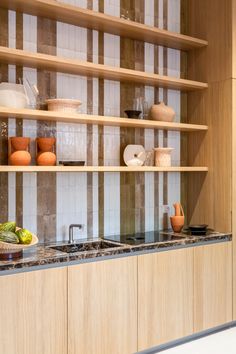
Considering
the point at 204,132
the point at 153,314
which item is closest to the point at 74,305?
the point at 153,314

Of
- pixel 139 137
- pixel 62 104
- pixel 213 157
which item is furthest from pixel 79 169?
pixel 213 157

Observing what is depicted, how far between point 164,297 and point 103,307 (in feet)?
1.99

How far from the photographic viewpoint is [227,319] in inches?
156

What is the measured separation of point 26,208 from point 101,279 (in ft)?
2.64

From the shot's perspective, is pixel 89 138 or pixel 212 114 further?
pixel 212 114

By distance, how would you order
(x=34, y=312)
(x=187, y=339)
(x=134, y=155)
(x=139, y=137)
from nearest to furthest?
(x=34, y=312) < (x=187, y=339) < (x=134, y=155) < (x=139, y=137)

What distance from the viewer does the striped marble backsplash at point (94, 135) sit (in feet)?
11.1

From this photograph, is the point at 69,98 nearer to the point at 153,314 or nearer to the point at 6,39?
the point at 6,39

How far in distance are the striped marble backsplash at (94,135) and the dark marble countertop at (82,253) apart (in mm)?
298

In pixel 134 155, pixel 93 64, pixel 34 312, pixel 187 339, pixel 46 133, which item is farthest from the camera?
pixel 134 155

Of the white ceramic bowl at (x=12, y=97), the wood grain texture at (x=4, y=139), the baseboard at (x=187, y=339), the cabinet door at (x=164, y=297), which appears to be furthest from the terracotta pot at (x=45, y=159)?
the baseboard at (x=187, y=339)

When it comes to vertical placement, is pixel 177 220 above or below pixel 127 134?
below

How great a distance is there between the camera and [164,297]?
11.4ft

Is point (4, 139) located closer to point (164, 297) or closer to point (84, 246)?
point (84, 246)
